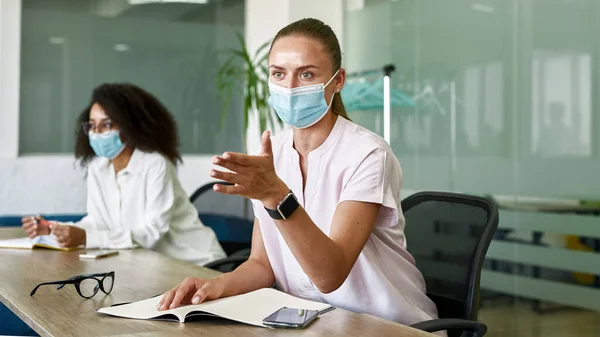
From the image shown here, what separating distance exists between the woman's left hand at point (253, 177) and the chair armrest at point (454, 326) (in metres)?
0.50

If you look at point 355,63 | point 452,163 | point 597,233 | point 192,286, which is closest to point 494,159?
point 452,163

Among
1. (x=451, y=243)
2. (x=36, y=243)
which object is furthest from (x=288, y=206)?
(x=36, y=243)

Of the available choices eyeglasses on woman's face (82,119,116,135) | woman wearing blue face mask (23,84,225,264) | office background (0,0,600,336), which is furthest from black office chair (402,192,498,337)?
eyeglasses on woman's face (82,119,116,135)

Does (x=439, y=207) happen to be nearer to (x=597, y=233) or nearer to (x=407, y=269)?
(x=407, y=269)

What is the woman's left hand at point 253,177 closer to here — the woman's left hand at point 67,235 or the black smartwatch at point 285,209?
the black smartwatch at point 285,209

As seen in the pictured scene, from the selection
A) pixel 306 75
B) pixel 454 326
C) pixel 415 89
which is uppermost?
pixel 415 89

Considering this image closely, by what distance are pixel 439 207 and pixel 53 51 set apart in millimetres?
3318

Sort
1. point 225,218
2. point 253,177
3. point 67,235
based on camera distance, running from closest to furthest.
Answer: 1. point 253,177
2. point 67,235
3. point 225,218

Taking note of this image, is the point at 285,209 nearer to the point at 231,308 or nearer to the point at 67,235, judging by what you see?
the point at 231,308

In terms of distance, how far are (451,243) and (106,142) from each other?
1.62 m

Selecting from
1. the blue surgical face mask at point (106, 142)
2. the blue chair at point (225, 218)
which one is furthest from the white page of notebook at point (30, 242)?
the blue chair at point (225, 218)

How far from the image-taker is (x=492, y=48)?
3910mm

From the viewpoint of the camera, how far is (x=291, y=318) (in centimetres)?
154

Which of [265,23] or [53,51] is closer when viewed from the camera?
[53,51]
